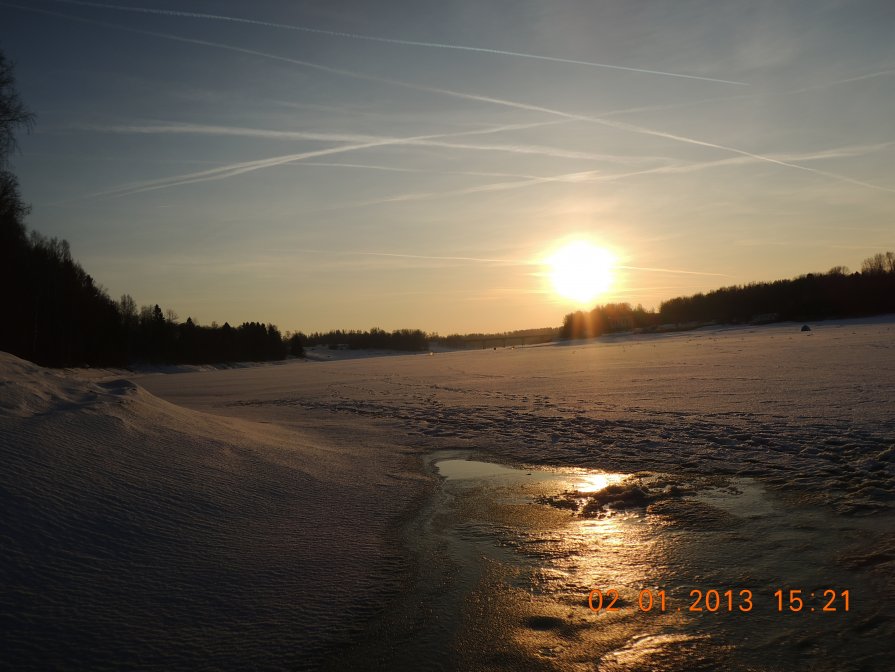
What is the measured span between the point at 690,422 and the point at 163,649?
8.22 m

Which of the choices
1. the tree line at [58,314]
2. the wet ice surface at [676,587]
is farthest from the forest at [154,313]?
the wet ice surface at [676,587]

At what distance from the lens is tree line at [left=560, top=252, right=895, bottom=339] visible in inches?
2301

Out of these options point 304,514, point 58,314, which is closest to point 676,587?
point 304,514

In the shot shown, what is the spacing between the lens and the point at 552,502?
534 centimetres

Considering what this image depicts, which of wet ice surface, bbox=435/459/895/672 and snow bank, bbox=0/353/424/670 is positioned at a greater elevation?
snow bank, bbox=0/353/424/670

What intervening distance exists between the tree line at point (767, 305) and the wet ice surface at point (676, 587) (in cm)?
6534

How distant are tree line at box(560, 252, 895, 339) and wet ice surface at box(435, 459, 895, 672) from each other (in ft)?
214

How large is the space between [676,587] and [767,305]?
80544 millimetres

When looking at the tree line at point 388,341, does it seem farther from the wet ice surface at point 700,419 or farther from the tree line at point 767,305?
the wet ice surface at point 700,419
